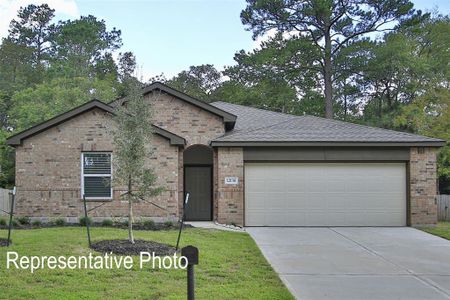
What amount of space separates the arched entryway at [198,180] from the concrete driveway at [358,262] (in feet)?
10.0

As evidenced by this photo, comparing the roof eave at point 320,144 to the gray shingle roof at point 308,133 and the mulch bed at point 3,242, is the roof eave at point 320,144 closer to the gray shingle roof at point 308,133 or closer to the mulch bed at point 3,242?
the gray shingle roof at point 308,133

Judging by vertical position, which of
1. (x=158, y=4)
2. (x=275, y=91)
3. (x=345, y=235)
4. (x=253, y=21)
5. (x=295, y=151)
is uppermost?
(x=253, y=21)

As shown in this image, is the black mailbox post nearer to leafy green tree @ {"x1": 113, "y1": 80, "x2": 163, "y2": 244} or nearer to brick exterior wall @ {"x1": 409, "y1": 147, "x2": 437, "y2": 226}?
leafy green tree @ {"x1": 113, "y1": 80, "x2": 163, "y2": 244}

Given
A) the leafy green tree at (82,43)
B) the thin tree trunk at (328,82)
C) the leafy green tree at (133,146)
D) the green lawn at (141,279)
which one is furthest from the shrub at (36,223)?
the leafy green tree at (82,43)

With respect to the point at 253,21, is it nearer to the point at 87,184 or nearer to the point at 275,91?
the point at 275,91

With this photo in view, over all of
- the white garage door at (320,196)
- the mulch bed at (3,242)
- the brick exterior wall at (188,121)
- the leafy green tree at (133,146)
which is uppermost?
the brick exterior wall at (188,121)

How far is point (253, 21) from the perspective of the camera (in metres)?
31.9

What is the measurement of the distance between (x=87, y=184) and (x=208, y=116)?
467 centimetres

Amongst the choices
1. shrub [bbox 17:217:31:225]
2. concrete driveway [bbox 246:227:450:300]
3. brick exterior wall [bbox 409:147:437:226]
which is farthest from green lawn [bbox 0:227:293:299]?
brick exterior wall [bbox 409:147:437:226]

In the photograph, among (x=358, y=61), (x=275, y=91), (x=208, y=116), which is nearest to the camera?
(x=208, y=116)

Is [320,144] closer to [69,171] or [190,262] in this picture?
[69,171]

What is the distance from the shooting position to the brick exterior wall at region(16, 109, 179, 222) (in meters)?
15.9

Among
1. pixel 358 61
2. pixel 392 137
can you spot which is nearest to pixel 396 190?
pixel 392 137

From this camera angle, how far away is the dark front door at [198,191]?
1797 cm
